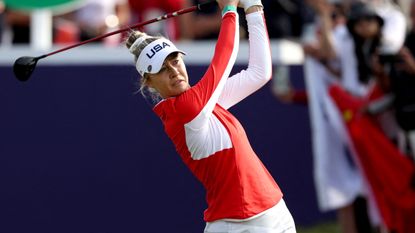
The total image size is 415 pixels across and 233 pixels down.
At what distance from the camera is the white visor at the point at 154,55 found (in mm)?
6078

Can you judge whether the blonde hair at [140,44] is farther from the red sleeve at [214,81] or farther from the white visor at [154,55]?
the red sleeve at [214,81]

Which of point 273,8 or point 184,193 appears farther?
point 273,8

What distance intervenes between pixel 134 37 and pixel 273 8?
5.12 m

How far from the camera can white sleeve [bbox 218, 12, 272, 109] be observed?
20.3 feet

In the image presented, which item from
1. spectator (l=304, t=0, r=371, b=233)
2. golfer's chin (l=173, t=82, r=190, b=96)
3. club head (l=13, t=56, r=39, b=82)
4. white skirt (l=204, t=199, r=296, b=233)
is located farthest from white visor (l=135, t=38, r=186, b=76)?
spectator (l=304, t=0, r=371, b=233)

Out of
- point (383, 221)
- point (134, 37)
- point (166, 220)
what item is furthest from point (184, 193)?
point (134, 37)

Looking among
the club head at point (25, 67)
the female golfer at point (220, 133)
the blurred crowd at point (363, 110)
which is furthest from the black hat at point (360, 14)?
the club head at point (25, 67)

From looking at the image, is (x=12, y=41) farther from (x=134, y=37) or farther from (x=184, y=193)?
(x=134, y=37)

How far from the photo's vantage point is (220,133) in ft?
19.9

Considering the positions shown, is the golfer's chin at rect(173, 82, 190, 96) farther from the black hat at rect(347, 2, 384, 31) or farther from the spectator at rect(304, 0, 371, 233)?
the spectator at rect(304, 0, 371, 233)

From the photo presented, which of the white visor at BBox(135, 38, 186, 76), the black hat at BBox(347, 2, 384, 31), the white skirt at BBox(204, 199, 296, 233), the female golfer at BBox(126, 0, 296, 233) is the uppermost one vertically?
the black hat at BBox(347, 2, 384, 31)

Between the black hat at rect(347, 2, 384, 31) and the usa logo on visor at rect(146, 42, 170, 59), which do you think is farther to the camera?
the black hat at rect(347, 2, 384, 31)

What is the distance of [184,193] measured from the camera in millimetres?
10336

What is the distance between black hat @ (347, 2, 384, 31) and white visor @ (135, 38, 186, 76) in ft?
12.1
